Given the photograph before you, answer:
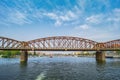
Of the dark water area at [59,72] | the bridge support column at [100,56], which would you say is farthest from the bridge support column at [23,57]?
the dark water area at [59,72]

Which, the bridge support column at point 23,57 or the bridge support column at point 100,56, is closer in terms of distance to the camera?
the bridge support column at point 23,57

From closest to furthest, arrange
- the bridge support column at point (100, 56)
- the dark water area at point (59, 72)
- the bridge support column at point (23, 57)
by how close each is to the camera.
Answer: the dark water area at point (59, 72) < the bridge support column at point (23, 57) < the bridge support column at point (100, 56)

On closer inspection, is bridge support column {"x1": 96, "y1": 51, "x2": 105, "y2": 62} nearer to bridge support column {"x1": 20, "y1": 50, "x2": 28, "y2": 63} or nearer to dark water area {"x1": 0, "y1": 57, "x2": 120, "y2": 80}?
bridge support column {"x1": 20, "y1": 50, "x2": 28, "y2": 63}

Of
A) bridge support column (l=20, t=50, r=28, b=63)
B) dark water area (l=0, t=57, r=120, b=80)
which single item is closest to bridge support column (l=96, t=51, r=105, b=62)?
bridge support column (l=20, t=50, r=28, b=63)

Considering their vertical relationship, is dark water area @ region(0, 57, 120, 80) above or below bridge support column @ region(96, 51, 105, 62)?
below

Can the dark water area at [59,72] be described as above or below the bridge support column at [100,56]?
below

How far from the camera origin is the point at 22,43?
158 m

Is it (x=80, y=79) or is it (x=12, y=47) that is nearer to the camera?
(x=80, y=79)

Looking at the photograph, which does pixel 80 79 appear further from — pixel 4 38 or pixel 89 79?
pixel 4 38

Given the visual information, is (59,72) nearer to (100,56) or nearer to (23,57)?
(23,57)

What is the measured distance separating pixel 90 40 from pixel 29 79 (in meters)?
130

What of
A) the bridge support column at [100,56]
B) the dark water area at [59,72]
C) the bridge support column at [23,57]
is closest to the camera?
the dark water area at [59,72]

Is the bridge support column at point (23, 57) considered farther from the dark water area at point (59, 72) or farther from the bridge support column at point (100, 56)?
the dark water area at point (59, 72)

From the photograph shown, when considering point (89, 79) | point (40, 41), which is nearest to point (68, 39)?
point (40, 41)
